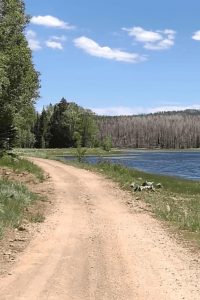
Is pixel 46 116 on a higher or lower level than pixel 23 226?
higher

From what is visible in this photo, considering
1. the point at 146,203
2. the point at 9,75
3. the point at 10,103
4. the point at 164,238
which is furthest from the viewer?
the point at 10,103

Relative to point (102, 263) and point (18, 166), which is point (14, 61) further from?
point (102, 263)

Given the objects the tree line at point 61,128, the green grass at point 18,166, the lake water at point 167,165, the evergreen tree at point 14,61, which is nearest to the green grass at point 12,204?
the evergreen tree at point 14,61

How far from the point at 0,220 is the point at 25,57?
17276 mm

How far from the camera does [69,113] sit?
142 metres

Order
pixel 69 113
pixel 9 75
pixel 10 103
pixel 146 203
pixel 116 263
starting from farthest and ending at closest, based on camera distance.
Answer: pixel 69 113 → pixel 10 103 → pixel 9 75 → pixel 146 203 → pixel 116 263

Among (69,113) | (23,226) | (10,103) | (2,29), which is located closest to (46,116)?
(69,113)

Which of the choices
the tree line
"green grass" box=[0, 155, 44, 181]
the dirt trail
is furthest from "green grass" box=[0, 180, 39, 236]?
the tree line

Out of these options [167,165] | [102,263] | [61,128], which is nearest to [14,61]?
[102,263]

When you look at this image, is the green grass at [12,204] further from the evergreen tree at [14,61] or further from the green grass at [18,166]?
the green grass at [18,166]

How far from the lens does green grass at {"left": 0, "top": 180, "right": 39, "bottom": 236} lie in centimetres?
1387

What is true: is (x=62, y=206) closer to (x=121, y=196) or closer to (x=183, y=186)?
(x=121, y=196)

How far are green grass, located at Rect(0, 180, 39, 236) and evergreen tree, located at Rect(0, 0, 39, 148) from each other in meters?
5.47

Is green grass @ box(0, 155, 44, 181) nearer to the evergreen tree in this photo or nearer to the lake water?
the evergreen tree
